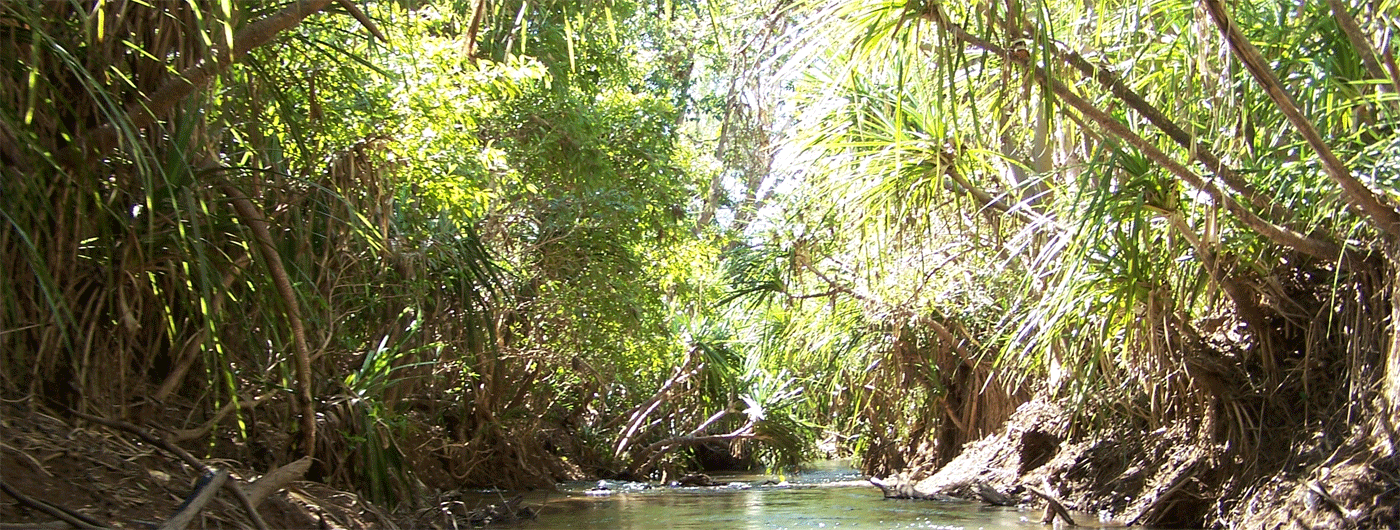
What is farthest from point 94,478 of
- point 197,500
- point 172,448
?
point 172,448

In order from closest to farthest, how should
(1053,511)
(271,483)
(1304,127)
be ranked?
→ (271,483) < (1304,127) < (1053,511)

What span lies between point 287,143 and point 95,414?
1709 mm

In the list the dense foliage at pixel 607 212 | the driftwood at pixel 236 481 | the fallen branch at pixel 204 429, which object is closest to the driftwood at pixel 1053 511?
the dense foliage at pixel 607 212

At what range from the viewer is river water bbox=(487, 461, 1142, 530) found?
5996 millimetres

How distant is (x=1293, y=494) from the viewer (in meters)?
4.49

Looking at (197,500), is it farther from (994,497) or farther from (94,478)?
(994,497)

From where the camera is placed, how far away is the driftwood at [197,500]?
2.95 meters

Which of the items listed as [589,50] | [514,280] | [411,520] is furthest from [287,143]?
[589,50]

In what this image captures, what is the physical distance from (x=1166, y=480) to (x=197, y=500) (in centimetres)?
421

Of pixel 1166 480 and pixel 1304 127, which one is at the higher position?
pixel 1304 127

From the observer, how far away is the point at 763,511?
7.20 metres

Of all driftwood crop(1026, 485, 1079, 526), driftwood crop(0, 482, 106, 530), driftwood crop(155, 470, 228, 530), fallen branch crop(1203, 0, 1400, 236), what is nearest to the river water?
driftwood crop(1026, 485, 1079, 526)

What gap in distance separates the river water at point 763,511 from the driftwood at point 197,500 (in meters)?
2.84

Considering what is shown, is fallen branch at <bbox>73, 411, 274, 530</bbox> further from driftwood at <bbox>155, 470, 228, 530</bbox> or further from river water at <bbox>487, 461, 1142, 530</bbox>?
river water at <bbox>487, 461, 1142, 530</bbox>
